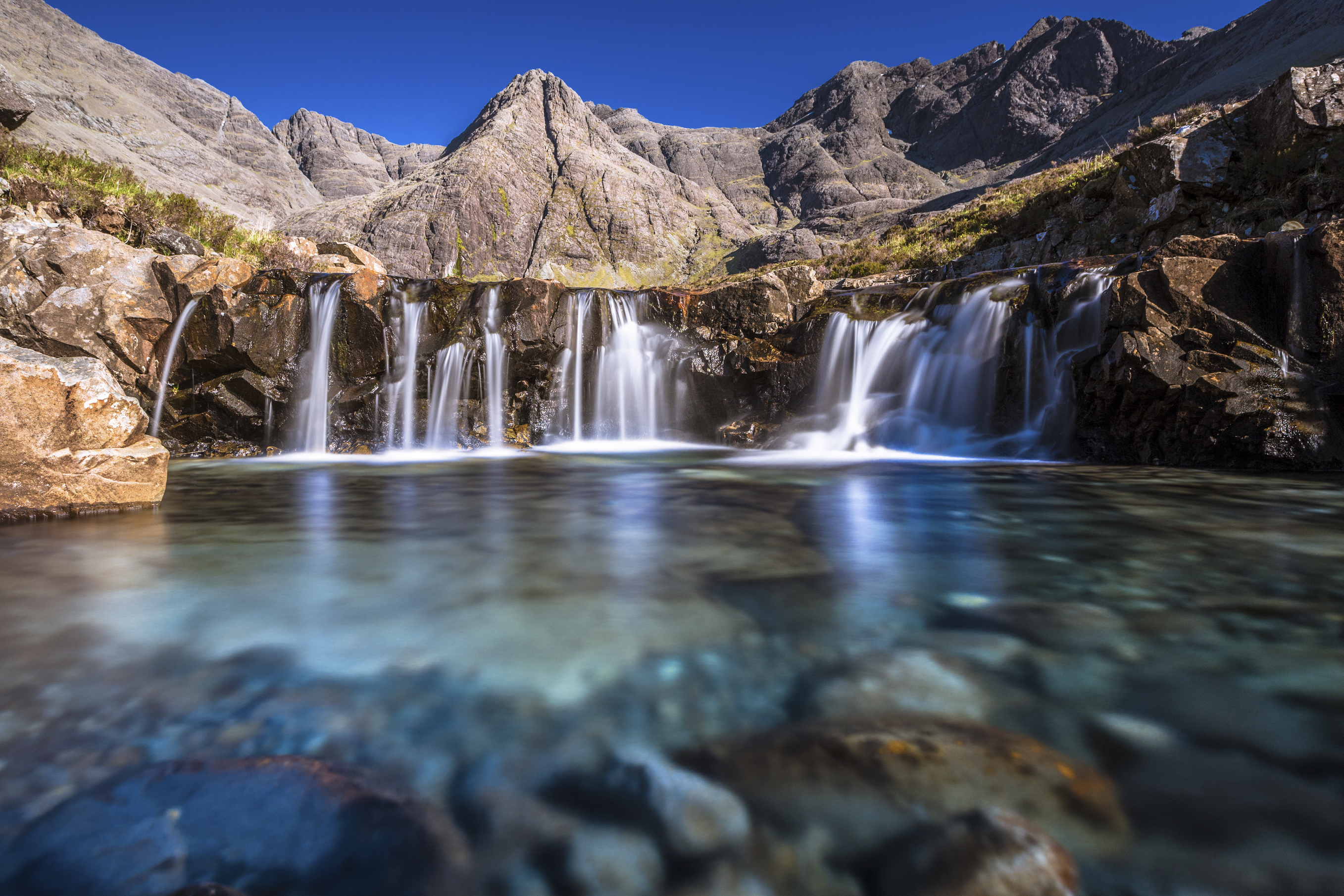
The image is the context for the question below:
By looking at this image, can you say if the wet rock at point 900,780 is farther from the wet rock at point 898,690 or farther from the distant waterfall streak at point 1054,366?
the distant waterfall streak at point 1054,366

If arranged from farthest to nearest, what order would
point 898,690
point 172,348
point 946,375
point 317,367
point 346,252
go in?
point 346,252, point 317,367, point 172,348, point 946,375, point 898,690

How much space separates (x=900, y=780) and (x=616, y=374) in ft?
33.0

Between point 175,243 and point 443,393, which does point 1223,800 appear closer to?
point 443,393

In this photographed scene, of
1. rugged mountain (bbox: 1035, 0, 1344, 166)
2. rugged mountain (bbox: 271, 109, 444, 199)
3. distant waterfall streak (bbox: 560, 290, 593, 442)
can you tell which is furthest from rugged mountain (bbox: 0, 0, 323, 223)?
rugged mountain (bbox: 1035, 0, 1344, 166)

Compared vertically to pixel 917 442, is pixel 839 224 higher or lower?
higher

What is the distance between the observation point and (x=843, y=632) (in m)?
2.30

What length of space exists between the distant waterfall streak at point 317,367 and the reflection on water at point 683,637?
595 centimetres

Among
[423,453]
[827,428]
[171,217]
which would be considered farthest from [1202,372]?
[171,217]

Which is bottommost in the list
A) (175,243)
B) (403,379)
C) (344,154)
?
(403,379)

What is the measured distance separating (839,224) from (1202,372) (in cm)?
6082

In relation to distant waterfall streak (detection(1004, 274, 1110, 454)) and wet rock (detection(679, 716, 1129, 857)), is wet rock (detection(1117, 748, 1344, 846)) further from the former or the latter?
distant waterfall streak (detection(1004, 274, 1110, 454))

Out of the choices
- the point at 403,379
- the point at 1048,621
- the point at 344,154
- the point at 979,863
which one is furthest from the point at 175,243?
the point at 344,154

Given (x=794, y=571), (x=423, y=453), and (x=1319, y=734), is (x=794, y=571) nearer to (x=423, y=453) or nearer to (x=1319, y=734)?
(x=1319, y=734)

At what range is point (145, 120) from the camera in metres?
61.7
